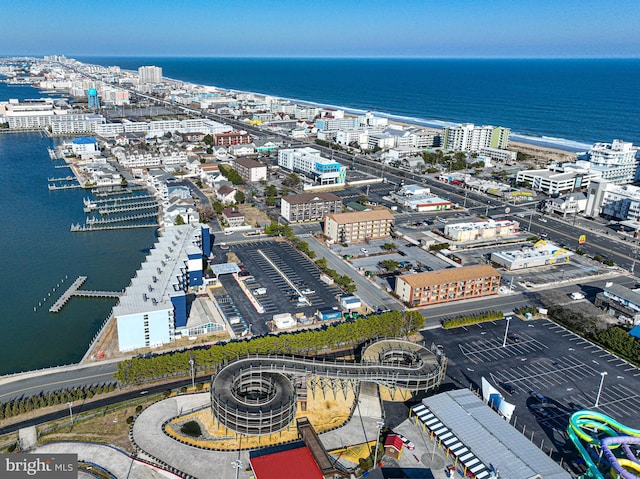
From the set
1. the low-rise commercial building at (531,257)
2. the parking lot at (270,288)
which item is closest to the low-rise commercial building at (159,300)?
the parking lot at (270,288)

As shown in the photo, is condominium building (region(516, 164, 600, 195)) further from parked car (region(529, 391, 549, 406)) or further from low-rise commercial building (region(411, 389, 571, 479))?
low-rise commercial building (region(411, 389, 571, 479))

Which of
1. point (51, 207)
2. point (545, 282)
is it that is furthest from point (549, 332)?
point (51, 207)

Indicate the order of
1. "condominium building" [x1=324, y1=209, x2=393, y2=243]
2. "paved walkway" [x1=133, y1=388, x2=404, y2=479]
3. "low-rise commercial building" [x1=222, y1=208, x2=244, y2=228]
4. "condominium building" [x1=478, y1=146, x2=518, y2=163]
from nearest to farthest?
"paved walkway" [x1=133, y1=388, x2=404, y2=479] < "condominium building" [x1=324, y1=209, x2=393, y2=243] < "low-rise commercial building" [x1=222, y1=208, x2=244, y2=228] < "condominium building" [x1=478, y1=146, x2=518, y2=163]

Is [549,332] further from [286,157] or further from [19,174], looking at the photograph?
[19,174]

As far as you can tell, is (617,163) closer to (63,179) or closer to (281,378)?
(281,378)

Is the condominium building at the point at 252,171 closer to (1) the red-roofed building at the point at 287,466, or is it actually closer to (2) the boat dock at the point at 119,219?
(2) the boat dock at the point at 119,219

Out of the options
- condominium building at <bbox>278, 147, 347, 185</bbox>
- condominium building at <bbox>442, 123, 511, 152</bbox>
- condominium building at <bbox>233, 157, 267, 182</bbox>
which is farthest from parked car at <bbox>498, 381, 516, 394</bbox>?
condominium building at <bbox>442, 123, 511, 152</bbox>
